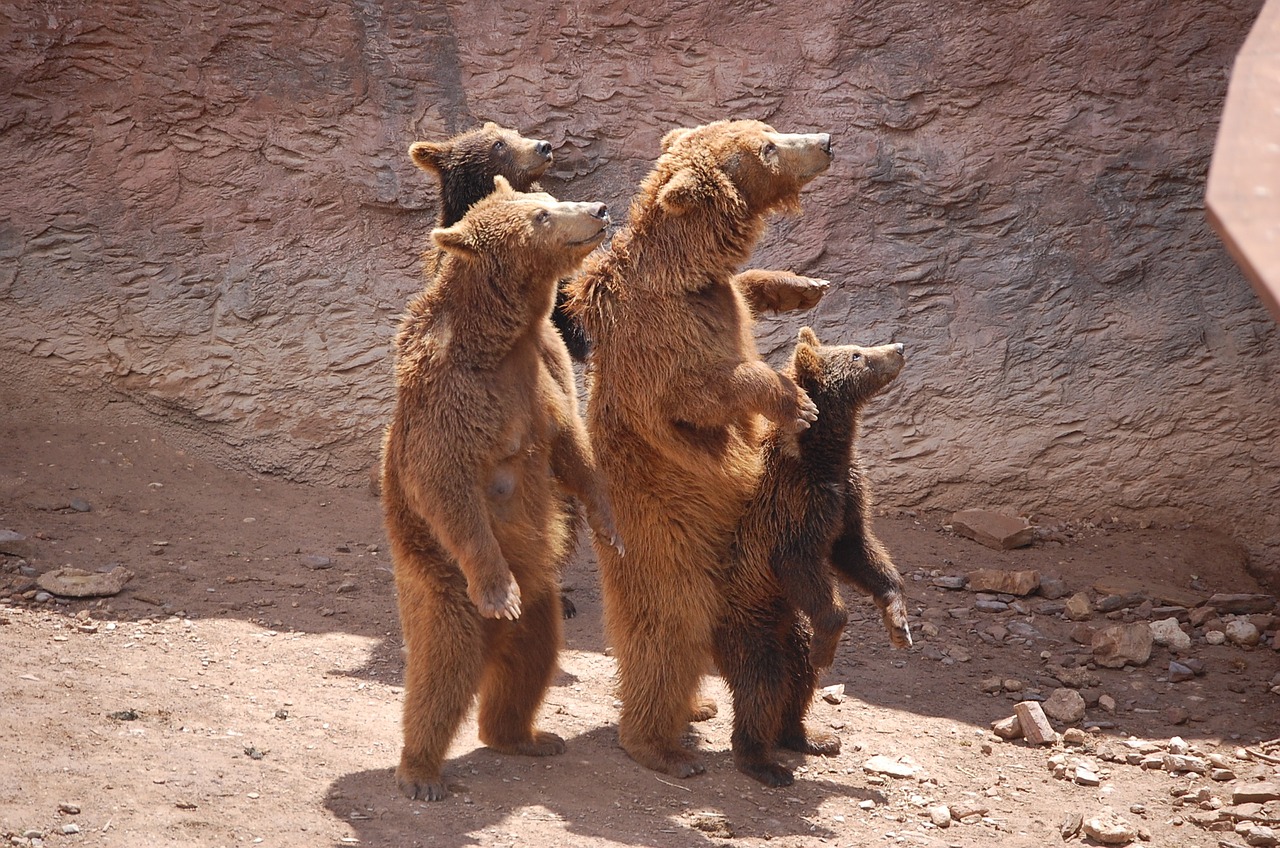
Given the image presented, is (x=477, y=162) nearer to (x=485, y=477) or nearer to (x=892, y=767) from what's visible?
(x=485, y=477)

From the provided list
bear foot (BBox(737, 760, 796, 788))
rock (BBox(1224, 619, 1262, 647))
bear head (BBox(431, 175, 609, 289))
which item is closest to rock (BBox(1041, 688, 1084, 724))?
rock (BBox(1224, 619, 1262, 647))

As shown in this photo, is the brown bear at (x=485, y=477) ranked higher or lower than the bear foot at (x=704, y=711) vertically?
higher

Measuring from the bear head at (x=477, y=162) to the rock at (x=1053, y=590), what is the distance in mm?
4157

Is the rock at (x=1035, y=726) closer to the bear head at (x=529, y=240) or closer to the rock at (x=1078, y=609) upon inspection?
the rock at (x=1078, y=609)

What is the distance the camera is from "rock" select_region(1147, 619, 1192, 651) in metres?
7.16

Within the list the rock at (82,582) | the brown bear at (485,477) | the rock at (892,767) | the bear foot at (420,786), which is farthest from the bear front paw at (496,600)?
the rock at (82,582)


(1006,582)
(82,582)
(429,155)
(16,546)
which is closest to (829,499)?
(1006,582)

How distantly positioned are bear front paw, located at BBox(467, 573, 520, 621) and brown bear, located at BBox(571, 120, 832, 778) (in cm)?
94

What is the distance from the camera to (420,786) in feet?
16.7

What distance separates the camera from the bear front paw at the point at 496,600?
488 centimetres

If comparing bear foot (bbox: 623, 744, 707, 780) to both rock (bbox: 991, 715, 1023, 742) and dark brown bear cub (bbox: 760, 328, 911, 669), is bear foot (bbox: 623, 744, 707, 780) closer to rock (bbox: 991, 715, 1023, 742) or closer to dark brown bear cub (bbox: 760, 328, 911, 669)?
dark brown bear cub (bbox: 760, 328, 911, 669)

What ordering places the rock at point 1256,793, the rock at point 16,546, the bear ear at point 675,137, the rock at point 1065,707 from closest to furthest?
the rock at point 1256,793 → the bear ear at point 675,137 → the rock at point 1065,707 → the rock at point 16,546

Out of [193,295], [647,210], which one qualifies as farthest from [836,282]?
[193,295]

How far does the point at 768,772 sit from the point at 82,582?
4228mm
